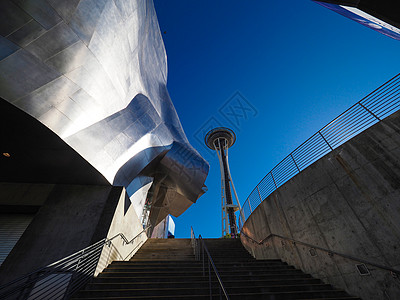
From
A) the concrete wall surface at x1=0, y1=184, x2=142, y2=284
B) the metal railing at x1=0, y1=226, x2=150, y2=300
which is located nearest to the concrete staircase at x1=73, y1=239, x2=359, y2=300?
the metal railing at x1=0, y1=226, x2=150, y2=300

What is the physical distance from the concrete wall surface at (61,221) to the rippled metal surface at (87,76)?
110cm

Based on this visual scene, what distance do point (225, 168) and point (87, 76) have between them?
24.8 meters

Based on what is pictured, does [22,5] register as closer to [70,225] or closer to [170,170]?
[70,225]

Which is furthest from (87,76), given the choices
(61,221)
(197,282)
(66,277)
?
(197,282)

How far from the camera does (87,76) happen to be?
20.1 feet

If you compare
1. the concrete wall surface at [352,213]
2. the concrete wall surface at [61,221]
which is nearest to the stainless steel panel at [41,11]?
the concrete wall surface at [61,221]

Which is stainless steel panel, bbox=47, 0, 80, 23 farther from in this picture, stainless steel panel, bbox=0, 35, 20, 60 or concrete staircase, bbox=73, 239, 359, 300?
concrete staircase, bbox=73, 239, 359, 300

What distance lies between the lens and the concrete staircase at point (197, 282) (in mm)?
4178

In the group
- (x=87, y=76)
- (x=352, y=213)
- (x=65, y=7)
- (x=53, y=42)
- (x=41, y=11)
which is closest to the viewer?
(x=352, y=213)

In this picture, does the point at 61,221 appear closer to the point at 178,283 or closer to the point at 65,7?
the point at 178,283

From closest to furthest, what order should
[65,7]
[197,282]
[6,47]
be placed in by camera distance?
[6,47] → [197,282] → [65,7]

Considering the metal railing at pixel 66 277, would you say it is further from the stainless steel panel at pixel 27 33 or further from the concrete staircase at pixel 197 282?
the stainless steel panel at pixel 27 33

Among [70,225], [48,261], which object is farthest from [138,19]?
[48,261]

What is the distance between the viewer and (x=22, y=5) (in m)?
4.59
